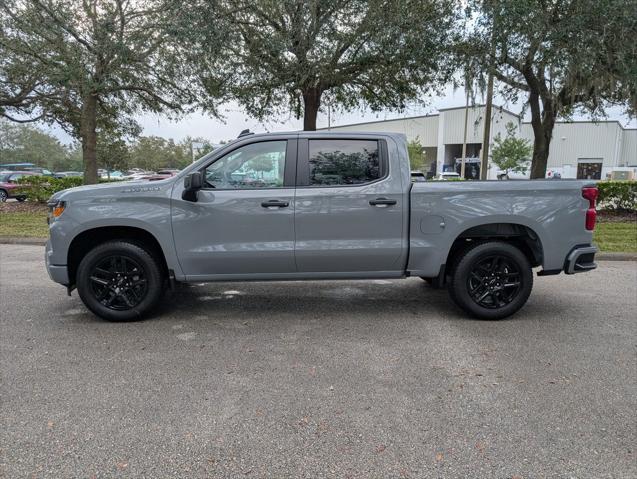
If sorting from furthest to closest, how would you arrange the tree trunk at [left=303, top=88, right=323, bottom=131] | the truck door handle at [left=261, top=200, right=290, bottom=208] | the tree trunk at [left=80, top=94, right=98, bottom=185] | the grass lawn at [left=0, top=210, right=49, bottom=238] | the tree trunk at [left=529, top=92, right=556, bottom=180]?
the tree trunk at [left=80, top=94, right=98, bottom=185], the tree trunk at [left=529, top=92, right=556, bottom=180], the tree trunk at [left=303, top=88, right=323, bottom=131], the grass lawn at [left=0, top=210, right=49, bottom=238], the truck door handle at [left=261, top=200, right=290, bottom=208]

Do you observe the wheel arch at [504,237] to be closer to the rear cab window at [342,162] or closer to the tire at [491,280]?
the tire at [491,280]

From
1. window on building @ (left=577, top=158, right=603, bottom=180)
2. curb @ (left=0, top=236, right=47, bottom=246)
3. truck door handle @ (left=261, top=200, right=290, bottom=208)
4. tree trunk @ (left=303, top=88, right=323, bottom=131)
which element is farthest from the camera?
window on building @ (left=577, top=158, right=603, bottom=180)

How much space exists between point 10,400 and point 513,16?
998 cm

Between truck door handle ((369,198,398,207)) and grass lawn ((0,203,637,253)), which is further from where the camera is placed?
grass lawn ((0,203,637,253))

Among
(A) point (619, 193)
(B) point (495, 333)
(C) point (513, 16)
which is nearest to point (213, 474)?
(B) point (495, 333)

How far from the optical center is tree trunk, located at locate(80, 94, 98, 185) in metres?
15.3

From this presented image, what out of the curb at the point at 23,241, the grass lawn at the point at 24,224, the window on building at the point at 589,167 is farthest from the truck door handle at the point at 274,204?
the window on building at the point at 589,167

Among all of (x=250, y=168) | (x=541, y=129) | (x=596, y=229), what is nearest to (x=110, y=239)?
(x=250, y=168)

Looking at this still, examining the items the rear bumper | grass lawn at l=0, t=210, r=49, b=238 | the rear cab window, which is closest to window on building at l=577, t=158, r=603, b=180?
grass lawn at l=0, t=210, r=49, b=238

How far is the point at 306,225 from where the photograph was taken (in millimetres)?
4742

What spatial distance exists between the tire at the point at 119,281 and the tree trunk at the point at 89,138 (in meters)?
12.1

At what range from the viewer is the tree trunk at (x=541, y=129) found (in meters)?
12.9

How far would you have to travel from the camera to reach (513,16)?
9117 millimetres

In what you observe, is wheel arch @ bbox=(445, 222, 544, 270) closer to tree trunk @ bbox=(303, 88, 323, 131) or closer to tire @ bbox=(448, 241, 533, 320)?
tire @ bbox=(448, 241, 533, 320)
